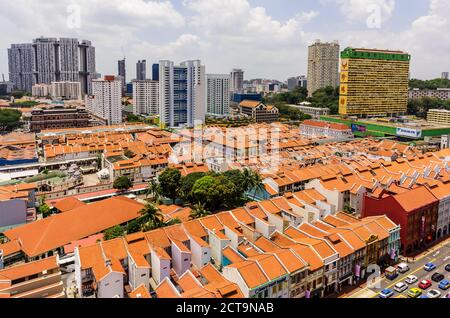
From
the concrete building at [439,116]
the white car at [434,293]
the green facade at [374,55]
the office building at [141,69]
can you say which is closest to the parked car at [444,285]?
the white car at [434,293]

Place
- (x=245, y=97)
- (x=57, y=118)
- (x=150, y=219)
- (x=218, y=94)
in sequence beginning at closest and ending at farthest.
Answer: (x=150, y=219)
(x=57, y=118)
(x=218, y=94)
(x=245, y=97)

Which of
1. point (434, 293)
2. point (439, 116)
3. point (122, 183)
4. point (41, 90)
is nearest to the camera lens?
point (434, 293)

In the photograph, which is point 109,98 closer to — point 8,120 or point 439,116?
point 8,120

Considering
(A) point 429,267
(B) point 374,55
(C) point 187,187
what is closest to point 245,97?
(B) point 374,55

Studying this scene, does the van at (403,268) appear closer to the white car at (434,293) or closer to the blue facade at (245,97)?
the white car at (434,293)

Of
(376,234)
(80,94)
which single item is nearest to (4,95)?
(80,94)

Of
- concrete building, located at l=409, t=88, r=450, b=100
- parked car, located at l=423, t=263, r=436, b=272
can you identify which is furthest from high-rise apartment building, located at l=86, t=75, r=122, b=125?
concrete building, located at l=409, t=88, r=450, b=100

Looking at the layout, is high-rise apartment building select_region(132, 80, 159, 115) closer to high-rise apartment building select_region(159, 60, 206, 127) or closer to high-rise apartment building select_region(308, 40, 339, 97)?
high-rise apartment building select_region(159, 60, 206, 127)
